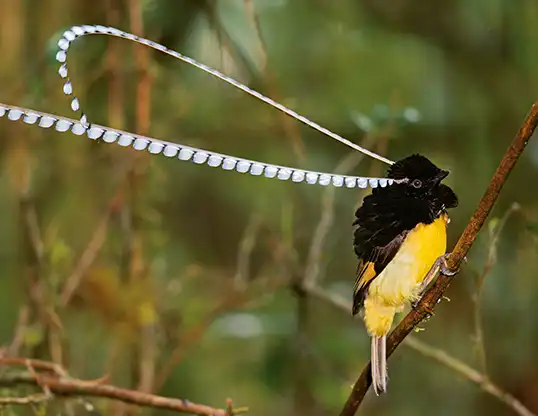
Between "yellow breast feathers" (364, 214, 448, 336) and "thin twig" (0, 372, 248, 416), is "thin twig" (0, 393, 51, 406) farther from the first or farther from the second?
"yellow breast feathers" (364, 214, 448, 336)

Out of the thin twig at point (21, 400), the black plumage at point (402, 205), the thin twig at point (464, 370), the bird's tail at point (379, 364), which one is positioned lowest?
the thin twig at point (21, 400)

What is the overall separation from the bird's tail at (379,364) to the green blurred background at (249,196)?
12.2 inches

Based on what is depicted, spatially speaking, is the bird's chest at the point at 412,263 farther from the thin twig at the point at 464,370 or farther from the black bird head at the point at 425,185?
the thin twig at the point at 464,370

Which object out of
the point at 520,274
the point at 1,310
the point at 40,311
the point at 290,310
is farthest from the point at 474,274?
the point at 1,310

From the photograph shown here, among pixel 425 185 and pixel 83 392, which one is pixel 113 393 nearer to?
pixel 83 392

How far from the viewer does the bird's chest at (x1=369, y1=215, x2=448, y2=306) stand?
41 cm

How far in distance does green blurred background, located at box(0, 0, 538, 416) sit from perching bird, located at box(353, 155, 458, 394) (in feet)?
1.08

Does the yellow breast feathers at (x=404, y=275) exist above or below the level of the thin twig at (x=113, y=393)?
above

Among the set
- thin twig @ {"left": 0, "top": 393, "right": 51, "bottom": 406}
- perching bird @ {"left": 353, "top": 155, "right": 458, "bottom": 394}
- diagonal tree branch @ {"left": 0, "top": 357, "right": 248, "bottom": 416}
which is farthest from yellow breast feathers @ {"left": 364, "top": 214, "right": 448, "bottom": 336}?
thin twig @ {"left": 0, "top": 393, "right": 51, "bottom": 406}

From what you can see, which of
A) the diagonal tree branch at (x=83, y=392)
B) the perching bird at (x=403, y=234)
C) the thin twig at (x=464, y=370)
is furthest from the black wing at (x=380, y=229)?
the thin twig at (x=464, y=370)

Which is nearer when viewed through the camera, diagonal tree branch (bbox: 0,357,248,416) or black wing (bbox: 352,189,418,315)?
black wing (bbox: 352,189,418,315)

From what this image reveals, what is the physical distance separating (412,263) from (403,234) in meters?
0.02

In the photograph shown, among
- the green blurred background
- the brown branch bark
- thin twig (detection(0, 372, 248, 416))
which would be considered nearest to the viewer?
the brown branch bark

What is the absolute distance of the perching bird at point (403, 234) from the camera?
1.32 feet
